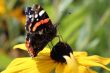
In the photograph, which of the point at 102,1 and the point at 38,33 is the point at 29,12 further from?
the point at 102,1

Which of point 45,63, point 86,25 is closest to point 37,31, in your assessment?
point 45,63

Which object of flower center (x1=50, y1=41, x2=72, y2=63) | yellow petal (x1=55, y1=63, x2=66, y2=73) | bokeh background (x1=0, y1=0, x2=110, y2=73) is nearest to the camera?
yellow petal (x1=55, y1=63, x2=66, y2=73)

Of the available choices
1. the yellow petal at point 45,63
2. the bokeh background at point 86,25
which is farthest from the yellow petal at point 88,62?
the bokeh background at point 86,25

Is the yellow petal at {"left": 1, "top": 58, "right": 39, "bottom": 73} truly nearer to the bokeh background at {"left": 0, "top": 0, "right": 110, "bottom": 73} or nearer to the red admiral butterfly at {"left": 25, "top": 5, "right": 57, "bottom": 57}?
the red admiral butterfly at {"left": 25, "top": 5, "right": 57, "bottom": 57}

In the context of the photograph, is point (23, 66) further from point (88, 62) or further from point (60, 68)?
point (88, 62)

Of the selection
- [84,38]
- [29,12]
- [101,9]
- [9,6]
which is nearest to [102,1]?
[101,9]

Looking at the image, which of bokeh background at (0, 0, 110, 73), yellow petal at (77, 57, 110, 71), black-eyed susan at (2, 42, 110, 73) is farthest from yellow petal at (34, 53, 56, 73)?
bokeh background at (0, 0, 110, 73)

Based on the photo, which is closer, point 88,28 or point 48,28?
point 48,28
